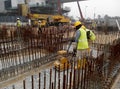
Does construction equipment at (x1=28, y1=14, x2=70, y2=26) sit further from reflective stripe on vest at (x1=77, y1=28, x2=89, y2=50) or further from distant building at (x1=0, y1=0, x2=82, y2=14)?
reflective stripe on vest at (x1=77, y1=28, x2=89, y2=50)

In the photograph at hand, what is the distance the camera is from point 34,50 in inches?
424

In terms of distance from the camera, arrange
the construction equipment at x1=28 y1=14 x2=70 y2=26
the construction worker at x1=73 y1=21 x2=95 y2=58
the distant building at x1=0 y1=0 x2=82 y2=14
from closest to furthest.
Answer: the construction worker at x1=73 y1=21 x2=95 y2=58 → the construction equipment at x1=28 y1=14 x2=70 y2=26 → the distant building at x1=0 y1=0 x2=82 y2=14

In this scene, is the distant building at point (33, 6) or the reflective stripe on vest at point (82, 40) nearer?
the reflective stripe on vest at point (82, 40)

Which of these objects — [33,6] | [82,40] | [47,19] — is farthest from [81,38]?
[33,6]

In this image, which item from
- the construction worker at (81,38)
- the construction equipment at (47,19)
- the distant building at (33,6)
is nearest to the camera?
the construction worker at (81,38)

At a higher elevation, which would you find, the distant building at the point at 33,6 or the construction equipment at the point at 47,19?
the distant building at the point at 33,6

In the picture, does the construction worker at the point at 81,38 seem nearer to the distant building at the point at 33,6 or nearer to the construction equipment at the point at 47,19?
the construction equipment at the point at 47,19

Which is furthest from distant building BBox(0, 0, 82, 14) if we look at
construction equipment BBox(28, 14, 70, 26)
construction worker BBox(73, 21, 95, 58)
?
construction worker BBox(73, 21, 95, 58)

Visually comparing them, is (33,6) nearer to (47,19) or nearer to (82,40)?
(47,19)

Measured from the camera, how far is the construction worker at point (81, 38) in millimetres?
8086

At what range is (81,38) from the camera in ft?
27.2

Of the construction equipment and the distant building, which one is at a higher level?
the distant building

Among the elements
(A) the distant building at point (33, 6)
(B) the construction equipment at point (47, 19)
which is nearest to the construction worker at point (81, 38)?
(B) the construction equipment at point (47, 19)

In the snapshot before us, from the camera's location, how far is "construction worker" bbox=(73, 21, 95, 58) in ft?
26.5
